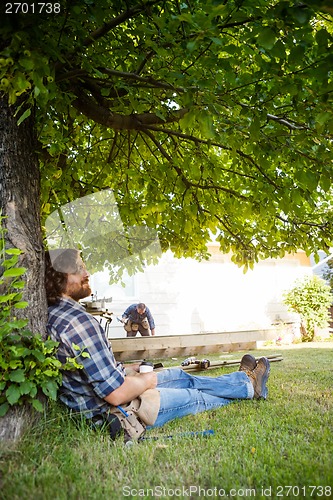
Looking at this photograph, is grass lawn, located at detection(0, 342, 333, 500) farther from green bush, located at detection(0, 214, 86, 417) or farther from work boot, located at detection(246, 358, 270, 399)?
work boot, located at detection(246, 358, 270, 399)

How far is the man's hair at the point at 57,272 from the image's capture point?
9.78ft

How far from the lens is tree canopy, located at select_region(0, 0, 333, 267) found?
7.20 feet

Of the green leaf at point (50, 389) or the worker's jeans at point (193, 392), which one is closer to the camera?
the green leaf at point (50, 389)

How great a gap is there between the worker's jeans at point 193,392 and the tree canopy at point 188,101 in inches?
60.0

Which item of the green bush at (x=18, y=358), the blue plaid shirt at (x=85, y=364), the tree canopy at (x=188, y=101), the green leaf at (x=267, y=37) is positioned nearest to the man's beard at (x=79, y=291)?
the blue plaid shirt at (x=85, y=364)

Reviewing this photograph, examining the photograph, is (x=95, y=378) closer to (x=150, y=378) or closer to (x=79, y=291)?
(x=150, y=378)

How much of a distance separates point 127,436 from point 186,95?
2.02 meters

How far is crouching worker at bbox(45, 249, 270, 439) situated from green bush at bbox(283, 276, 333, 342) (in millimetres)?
9033

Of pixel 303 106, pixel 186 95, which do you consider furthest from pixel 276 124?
pixel 186 95

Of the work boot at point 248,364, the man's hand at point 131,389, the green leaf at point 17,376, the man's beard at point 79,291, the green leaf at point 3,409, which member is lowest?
the work boot at point 248,364

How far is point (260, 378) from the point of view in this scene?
3814mm

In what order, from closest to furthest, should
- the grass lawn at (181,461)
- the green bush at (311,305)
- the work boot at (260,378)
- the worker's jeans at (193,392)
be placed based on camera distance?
the grass lawn at (181,461)
the worker's jeans at (193,392)
the work boot at (260,378)
the green bush at (311,305)

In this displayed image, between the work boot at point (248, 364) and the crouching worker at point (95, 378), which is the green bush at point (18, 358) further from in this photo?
the work boot at point (248, 364)

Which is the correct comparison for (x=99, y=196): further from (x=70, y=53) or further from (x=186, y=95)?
(x=186, y=95)
